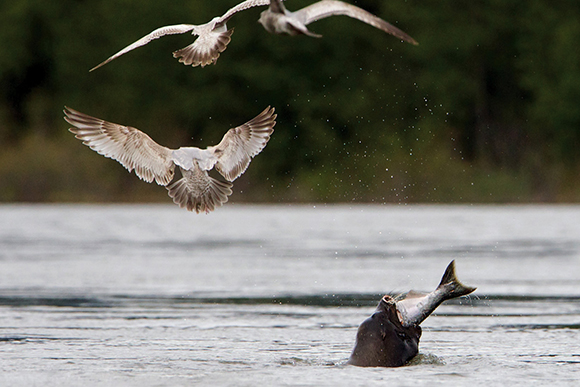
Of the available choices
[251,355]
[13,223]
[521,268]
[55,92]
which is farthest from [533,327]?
[55,92]

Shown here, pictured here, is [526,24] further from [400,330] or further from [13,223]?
[400,330]

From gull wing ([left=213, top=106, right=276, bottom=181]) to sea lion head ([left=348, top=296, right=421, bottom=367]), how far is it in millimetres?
1603

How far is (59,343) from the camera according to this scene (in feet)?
35.2

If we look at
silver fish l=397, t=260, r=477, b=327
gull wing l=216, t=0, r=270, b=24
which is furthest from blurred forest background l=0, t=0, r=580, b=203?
gull wing l=216, t=0, r=270, b=24

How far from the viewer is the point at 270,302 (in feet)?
45.0

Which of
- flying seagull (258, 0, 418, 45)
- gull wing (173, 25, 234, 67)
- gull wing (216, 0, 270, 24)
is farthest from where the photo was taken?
gull wing (216, 0, 270, 24)

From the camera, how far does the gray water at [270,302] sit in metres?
9.55

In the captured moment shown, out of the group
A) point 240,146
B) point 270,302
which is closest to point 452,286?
point 240,146

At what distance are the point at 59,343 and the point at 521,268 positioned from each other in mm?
8148

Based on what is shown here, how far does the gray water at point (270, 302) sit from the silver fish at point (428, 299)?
37 centimetres

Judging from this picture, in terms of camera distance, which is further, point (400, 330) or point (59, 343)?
point (59, 343)

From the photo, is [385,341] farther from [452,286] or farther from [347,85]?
[347,85]

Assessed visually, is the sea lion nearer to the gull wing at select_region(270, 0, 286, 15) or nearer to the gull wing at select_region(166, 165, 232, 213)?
the gull wing at select_region(166, 165, 232, 213)

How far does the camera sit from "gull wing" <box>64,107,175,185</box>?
402 inches
